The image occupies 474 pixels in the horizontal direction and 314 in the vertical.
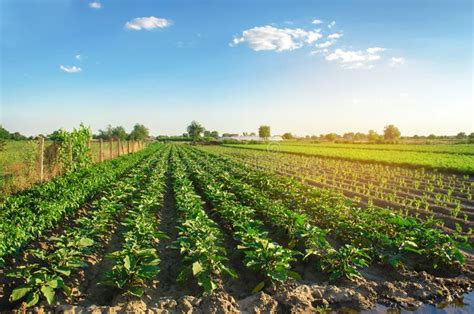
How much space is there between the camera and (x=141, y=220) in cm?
650

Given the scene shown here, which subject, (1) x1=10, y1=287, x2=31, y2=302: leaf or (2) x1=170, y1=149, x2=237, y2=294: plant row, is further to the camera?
(2) x1=170, y1=149, x2=237, y2=294: plant row

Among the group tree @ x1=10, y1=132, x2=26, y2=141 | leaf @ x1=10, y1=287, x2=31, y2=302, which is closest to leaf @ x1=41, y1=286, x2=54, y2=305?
leaf @ x1=10, y1=287, x2=31, y2=302

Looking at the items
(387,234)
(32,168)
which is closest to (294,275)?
(387,234)

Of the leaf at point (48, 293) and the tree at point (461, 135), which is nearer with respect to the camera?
the leaf at point (48, 293)

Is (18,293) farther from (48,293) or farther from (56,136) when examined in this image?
(56,136)

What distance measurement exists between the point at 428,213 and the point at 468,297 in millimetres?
5099

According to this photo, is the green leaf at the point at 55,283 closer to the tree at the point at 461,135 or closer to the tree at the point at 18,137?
the tree at the point at 18,137

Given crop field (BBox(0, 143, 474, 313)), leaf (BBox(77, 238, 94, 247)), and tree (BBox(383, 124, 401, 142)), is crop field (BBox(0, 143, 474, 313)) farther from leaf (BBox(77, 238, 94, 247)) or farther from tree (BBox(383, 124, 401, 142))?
tree (BBox(383, 124, 401, 142))

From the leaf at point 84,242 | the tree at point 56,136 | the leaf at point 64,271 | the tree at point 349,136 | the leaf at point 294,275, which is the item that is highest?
the tree at point 349,136

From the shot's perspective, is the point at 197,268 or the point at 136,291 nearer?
the point at 136,291

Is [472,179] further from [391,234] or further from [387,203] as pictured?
[391,234]

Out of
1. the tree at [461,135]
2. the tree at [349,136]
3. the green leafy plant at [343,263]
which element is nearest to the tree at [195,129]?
the tree at [349,136]

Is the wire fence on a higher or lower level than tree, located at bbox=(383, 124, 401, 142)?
lower

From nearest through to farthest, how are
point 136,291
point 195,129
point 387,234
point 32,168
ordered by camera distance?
point 136,291 < point 387,234 < point 32,168 < point 195,129
